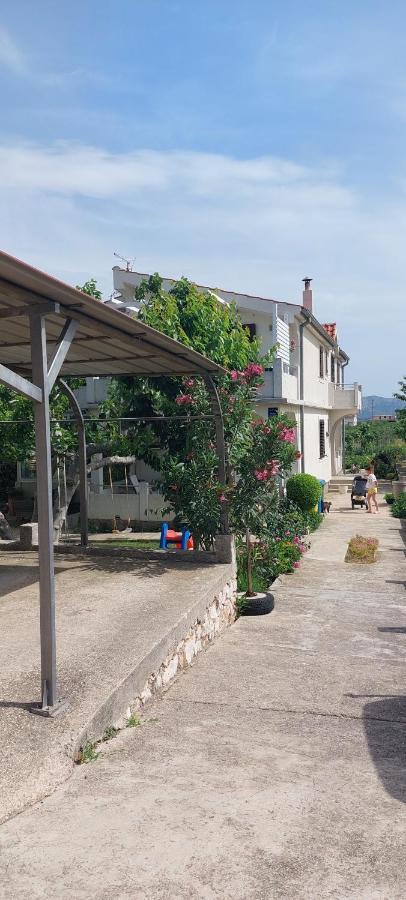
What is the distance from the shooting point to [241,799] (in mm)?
3986

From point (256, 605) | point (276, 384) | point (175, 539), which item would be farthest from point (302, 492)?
point (256, 605)

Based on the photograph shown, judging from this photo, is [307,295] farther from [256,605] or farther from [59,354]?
[59,354]

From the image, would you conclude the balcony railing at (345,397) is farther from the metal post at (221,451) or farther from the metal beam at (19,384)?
the metal beam at (19,384)

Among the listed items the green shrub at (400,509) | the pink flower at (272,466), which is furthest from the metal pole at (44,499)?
the green shrub at (400,509)

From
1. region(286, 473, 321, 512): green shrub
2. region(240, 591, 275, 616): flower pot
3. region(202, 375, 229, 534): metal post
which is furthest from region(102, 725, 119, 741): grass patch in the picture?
region(286, 473, 321, 512): green shrub

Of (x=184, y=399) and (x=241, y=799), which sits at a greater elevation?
(x=184, y=399)

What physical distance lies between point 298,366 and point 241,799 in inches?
744

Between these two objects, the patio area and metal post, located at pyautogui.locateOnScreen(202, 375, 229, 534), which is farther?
metal post, located at pyautogui.locateOnScreen(202, 375, 229, 534)

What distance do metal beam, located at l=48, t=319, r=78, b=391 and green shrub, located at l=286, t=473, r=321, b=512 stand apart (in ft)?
47.6

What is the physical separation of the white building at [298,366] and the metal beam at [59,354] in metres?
11.6

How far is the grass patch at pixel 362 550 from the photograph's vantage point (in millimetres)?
14078

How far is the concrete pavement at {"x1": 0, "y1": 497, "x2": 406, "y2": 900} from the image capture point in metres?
3.22

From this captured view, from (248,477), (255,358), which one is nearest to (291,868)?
(248,477)

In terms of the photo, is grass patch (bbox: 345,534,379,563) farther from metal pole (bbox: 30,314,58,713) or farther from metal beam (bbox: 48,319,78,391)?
metal pole (bbox: 30,314,58,713)
